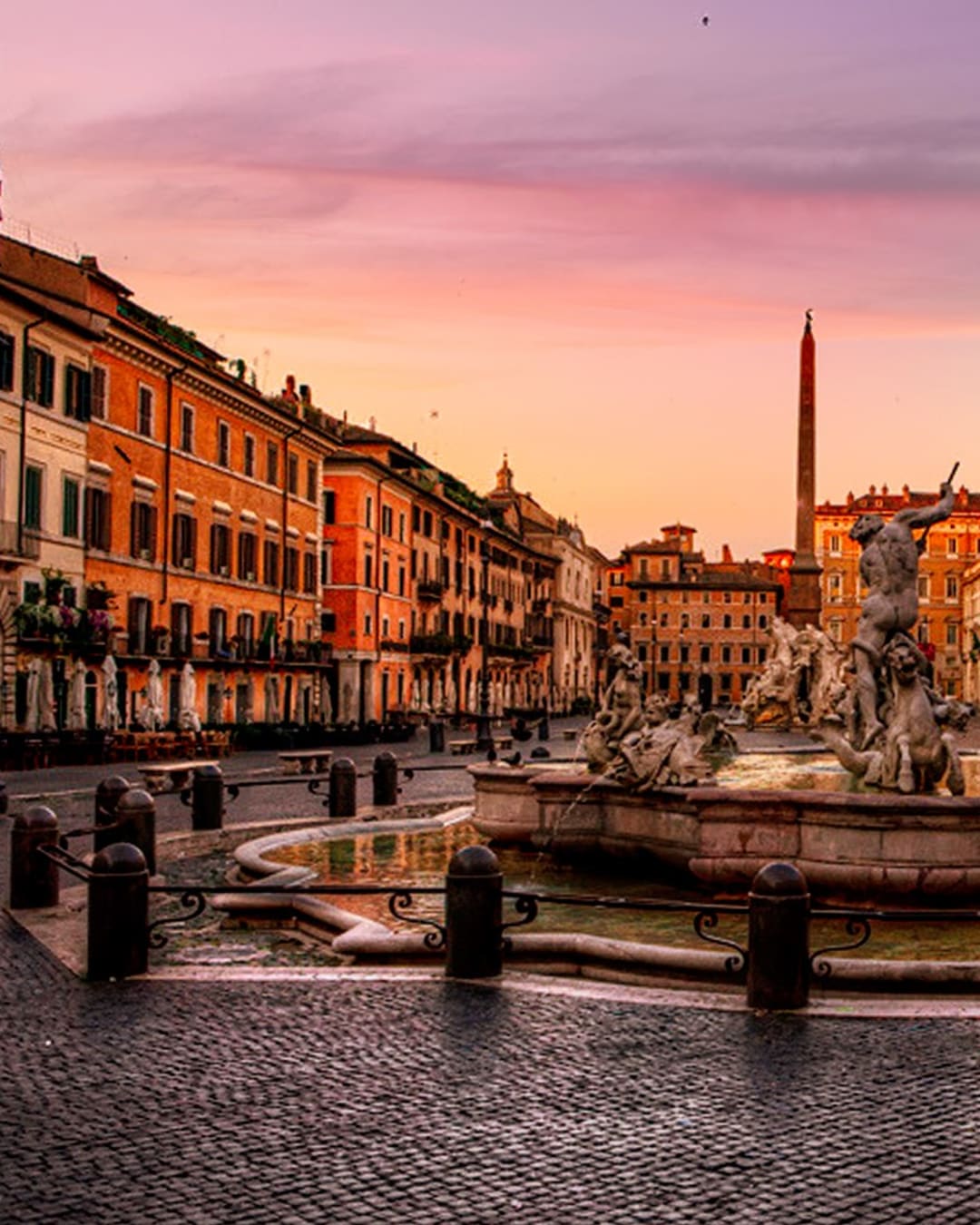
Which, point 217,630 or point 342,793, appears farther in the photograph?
point 217,630

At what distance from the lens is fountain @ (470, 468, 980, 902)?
11.3 meters

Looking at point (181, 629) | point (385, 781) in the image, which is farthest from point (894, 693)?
point (181, 629)

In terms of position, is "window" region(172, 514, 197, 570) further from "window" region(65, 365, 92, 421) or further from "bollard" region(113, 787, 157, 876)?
"bollard" region(113, 787, 157, 876)

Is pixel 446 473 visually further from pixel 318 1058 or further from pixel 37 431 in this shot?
pixel 318 1058

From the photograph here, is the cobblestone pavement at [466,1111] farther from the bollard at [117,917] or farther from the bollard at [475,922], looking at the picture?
the bollard at [117,917]

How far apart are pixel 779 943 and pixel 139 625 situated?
34.5m

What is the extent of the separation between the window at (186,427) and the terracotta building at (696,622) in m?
98.9

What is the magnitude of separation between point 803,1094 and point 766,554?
17581cm

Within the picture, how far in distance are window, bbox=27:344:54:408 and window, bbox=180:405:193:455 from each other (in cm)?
754

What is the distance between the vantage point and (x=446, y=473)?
83250 millimetres

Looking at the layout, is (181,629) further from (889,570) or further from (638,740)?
(638,740)

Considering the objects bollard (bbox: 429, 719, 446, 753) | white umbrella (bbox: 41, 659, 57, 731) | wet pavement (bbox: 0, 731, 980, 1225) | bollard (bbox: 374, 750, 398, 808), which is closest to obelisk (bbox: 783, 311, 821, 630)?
bollard (bbox: 429, 719, 446, 753)

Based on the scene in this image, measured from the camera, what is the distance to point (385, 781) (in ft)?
70.2

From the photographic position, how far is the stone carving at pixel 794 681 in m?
44.1
